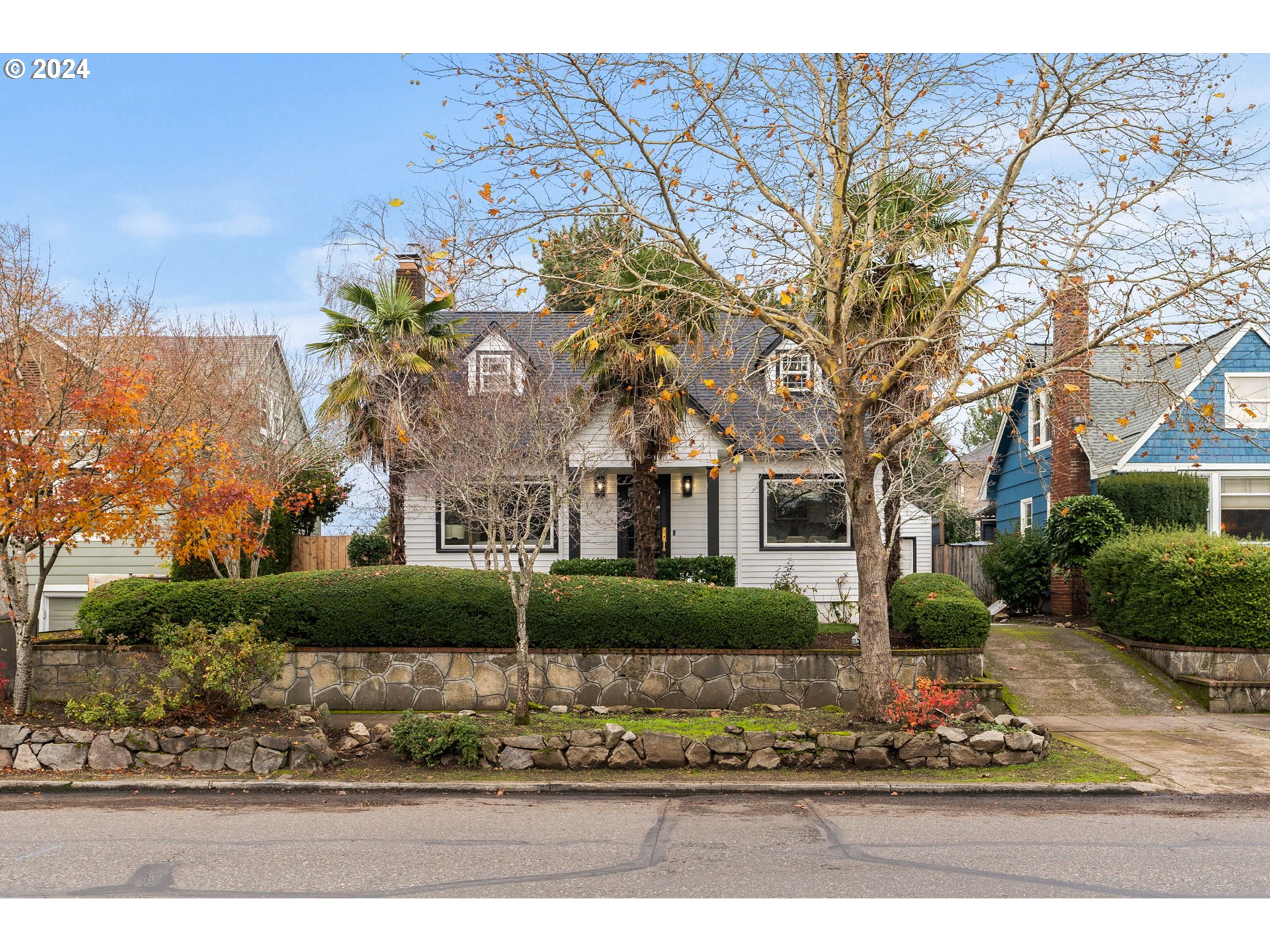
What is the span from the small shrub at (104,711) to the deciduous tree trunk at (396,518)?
821 centimetres

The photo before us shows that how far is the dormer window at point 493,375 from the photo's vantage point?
16.1 meters

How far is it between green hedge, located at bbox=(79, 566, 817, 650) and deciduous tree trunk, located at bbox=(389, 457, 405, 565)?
490cm

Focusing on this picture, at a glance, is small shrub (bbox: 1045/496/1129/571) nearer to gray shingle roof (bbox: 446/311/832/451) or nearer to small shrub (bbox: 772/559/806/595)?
small shrub (bbox: 772/559/806/595)

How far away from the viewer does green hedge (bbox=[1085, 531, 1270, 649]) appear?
13.7 m

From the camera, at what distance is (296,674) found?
502 inches

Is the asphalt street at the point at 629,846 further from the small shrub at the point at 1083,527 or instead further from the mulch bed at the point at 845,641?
the small shrub at the point at 1083,527

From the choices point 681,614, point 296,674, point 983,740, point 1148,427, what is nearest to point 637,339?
point 681,614

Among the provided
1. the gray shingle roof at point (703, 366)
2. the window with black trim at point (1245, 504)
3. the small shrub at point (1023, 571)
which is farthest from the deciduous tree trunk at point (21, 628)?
the window with black trim at point (1245, 504)

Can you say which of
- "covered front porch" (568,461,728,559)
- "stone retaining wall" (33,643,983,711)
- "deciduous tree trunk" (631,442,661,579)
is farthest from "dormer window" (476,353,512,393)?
"stone retaining wall" (33,643,983,711)

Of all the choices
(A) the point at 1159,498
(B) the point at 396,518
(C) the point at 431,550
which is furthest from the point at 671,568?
(A) the point at 1159,498

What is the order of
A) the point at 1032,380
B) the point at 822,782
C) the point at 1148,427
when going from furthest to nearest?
the point at 1148,427 < the point at 1032,380 < the point at 822,782

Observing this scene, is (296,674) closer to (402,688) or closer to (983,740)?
(402,688)

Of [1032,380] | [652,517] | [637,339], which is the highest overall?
[637,339]

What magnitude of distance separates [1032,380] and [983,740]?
4.20 meters
